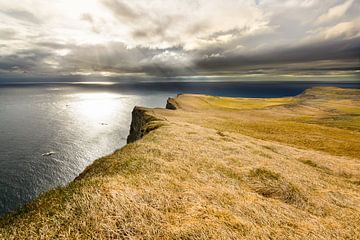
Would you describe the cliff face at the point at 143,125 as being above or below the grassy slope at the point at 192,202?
below

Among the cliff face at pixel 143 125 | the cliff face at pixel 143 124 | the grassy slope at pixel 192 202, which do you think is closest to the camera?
the grassy slope at pixel 192 202

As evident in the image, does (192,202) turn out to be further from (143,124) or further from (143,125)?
(143,124)

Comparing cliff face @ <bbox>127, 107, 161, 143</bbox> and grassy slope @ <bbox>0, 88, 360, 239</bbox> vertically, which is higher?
grassy slope @ <bbox>0, 88, 360, 239</bbox>

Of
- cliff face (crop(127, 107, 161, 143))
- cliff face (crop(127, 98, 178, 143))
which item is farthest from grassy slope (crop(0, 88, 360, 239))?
cliff face (crop(127, 98, 178, 143))

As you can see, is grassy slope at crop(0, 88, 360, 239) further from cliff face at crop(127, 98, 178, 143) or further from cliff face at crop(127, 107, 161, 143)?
cliff face at crop(127, 98, 178, 143)

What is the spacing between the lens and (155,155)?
24.3 m

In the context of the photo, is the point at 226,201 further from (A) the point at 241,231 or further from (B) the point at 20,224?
(B) the point at 20,224

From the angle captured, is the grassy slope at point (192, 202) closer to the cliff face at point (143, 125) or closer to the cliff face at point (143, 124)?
the cliff face at point (143, 125)

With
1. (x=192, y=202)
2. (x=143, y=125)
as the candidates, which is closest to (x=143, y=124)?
(x=143, y=125)

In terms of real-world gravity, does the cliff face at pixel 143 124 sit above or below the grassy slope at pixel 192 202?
below

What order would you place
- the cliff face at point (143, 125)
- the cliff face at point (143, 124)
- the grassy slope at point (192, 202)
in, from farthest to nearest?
the cliff face at point (143, 124) < the cliff face at point (143, 125) < the grassy slope at point (192, 202)

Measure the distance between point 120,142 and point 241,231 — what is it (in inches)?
4675

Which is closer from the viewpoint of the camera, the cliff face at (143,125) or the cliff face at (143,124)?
the cliff face at (143,125)

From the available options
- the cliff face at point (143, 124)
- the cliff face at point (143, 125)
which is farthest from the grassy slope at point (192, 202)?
the cliff face at point (143, 124)
